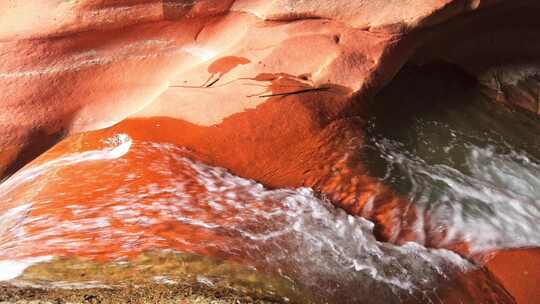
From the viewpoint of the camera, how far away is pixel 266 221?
3.14 meters

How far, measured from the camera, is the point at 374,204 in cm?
358

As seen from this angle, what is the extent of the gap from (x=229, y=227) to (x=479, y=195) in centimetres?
212

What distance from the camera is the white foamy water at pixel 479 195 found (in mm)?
3530

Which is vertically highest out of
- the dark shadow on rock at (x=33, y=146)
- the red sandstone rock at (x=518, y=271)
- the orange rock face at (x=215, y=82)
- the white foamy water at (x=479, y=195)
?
the orange rock face at (x=215, y=82)

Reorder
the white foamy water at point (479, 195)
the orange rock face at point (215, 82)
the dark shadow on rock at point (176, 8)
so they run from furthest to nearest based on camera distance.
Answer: the dark shadow on rock at point (176, 8) < the orange rock face at point (215, 82) < the white foamy water at point (479, 195)

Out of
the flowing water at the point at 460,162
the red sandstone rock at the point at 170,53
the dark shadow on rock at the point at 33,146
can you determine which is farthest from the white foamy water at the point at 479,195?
the dark shadow on rock at the point at 33,146

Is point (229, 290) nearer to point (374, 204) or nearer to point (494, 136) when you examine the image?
point (374, 204)

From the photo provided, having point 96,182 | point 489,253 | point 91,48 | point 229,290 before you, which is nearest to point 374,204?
point 489,253

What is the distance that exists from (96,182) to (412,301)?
2.12 meters

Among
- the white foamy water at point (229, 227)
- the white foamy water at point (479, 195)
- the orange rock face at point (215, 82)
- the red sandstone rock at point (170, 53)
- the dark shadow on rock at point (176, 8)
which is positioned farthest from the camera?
the dark shadow on rock at point (176, 8)

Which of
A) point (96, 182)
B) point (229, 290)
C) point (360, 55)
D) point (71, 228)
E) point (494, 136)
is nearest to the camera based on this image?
point (229, 290)

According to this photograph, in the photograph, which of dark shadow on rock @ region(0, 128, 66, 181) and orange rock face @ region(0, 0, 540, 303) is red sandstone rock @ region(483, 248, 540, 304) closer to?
orange rock face @ region(0, 0, 540, 303)

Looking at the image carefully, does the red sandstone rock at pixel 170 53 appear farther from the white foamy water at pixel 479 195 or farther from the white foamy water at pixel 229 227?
the white foamy water at pixel 479 195

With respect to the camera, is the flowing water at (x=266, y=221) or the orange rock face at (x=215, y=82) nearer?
the flowing water at (x=266, y=221)
